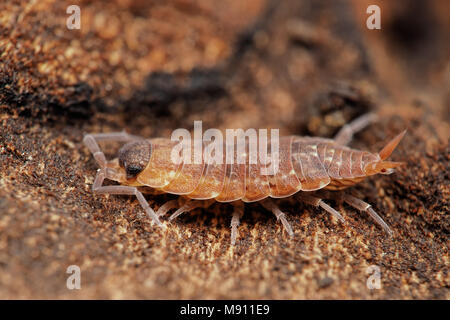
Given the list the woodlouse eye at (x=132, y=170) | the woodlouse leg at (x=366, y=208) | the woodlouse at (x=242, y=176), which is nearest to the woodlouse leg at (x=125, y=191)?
the woodlouse at (x=242, y=176)

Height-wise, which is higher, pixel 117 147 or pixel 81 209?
pixel 117 147

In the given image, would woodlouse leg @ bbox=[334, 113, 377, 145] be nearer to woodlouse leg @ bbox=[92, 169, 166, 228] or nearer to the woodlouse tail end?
the woodlouse tail end

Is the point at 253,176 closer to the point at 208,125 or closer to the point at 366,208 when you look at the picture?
the point at 366,208

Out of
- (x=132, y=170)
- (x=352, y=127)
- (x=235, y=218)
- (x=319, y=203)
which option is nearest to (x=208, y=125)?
(x=132, y=170)

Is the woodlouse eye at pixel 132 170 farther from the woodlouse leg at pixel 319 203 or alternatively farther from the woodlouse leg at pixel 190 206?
the woodlouse leg at pixel 319 203

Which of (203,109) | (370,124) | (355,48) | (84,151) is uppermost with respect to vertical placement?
(355,48)

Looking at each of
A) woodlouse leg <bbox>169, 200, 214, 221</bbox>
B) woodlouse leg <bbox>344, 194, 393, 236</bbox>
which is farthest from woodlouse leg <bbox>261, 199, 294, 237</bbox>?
woodlouse leg <bbox>344, 194, 393, 236</bbox>

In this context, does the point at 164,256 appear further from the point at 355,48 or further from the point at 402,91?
the point at 402,91

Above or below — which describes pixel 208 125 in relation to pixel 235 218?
above
